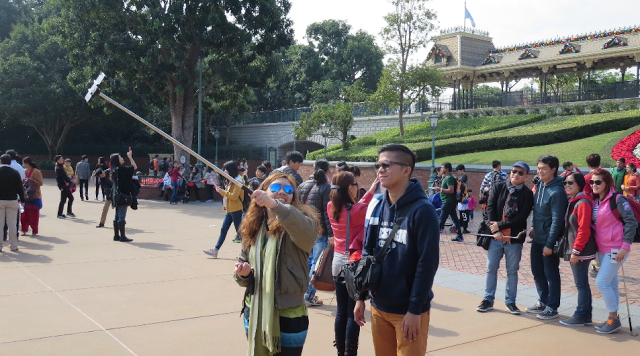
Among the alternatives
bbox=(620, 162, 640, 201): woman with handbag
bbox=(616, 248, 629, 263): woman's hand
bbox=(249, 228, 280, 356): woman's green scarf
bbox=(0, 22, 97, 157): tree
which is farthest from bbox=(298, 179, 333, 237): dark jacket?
bbox=(0, 22, 97, 157): tree

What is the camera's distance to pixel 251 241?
3504mm

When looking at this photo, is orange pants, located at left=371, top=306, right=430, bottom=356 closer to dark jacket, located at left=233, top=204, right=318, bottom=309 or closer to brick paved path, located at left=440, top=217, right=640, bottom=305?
dark jacket, located at left=233, top=204, right=318, bottom=309

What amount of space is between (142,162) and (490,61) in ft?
91.7

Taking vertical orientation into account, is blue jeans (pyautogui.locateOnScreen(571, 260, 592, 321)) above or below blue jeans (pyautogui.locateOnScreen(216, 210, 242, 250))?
below

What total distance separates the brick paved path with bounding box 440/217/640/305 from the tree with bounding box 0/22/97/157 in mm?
30290

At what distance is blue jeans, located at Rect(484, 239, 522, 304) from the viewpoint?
6.25m

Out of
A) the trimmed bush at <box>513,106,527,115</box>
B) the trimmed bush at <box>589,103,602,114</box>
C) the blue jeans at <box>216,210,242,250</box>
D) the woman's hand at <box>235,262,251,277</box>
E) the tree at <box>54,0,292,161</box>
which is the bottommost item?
the blue jeans at <box>216,210,242,250</box>

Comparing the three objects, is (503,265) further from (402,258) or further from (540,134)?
(540,134)

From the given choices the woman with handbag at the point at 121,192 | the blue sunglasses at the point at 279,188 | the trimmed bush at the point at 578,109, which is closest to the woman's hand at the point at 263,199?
the blue sunglasses at the point at 279,188

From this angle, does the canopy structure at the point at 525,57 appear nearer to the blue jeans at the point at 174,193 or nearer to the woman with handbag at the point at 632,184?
the woman with handbag at the point at 632,184

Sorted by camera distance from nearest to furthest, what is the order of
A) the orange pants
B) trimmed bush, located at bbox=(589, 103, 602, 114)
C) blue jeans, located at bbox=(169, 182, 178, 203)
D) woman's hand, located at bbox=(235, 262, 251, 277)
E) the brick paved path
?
1. the orange pants
2. woman's hand, located at bbox=(235, 262, 251, 277)
3. the brick paved path
4. blue jeans, located at bbox=(169, 182, 178, 203)
5. trimmed bush, located at bbox=(589, 103, 602, 114)

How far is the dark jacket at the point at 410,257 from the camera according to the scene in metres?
3.11

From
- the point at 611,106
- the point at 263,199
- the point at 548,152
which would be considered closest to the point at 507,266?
the point at 263,199

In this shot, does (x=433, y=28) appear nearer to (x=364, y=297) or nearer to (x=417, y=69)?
(x=417, y=69)
